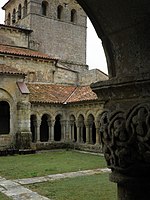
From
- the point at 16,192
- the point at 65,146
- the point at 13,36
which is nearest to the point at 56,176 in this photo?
the point at 16,192

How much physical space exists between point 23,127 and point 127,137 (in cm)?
1836

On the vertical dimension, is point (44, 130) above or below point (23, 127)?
below

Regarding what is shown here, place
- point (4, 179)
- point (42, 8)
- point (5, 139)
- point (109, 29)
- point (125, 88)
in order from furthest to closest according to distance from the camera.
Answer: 1. point (42, 8)
2. point (5, 139)
3. point (4, 179)
4. point (109, 29)
5. point (125, 88)

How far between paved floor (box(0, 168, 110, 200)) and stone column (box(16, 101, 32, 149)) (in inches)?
316

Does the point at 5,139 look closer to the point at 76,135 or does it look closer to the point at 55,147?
the point at 55,147

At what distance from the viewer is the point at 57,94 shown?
2391cm

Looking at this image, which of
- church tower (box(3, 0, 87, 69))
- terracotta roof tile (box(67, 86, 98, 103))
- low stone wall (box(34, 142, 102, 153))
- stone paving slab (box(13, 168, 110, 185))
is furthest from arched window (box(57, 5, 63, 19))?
stone paving slab (box(13, 168, 110, 185))

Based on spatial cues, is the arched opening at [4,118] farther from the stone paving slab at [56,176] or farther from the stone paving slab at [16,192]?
the stone paving slab at [16,192]

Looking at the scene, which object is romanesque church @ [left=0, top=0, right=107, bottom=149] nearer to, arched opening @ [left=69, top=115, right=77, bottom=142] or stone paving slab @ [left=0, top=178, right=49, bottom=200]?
arched opening @ [left=69, top=115, right=77, bottom=142]

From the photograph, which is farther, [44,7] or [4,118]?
[44,7]

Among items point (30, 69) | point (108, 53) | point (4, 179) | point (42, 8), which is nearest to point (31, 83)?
point (30, 69)

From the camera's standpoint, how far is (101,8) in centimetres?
219

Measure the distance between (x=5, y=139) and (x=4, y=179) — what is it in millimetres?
9071

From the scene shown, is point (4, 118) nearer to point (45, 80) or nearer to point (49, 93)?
point (49, 93)
